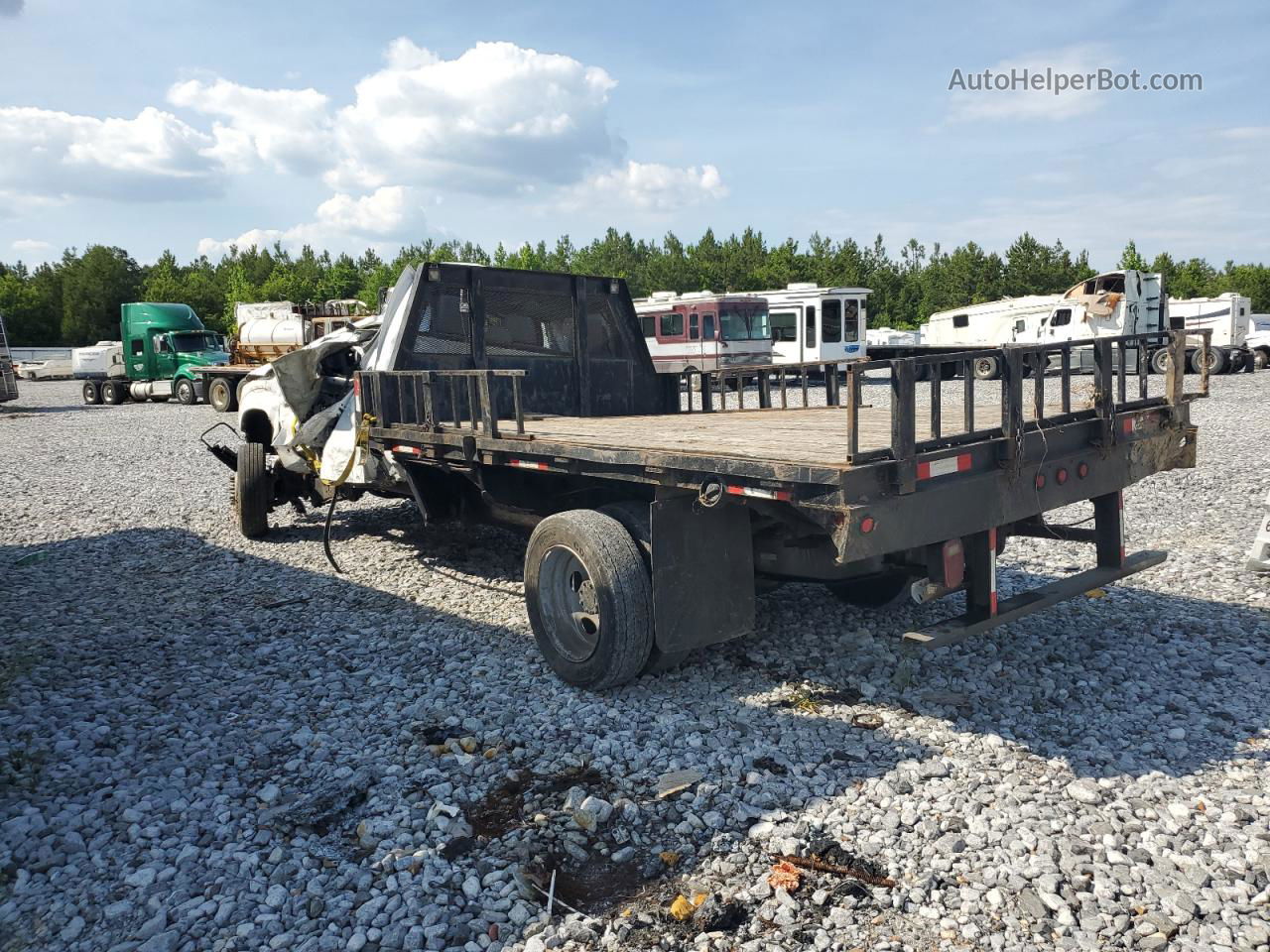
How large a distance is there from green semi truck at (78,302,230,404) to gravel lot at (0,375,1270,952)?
82.8 feet

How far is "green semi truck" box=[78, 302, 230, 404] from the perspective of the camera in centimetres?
2989

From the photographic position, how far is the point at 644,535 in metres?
4.66

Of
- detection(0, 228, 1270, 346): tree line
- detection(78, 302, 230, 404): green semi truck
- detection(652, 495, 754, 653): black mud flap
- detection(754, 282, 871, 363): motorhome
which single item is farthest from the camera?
detection(0, 228, 1270, 346): tree line

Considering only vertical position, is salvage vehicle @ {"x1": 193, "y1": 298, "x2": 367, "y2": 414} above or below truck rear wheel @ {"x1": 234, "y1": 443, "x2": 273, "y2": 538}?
above

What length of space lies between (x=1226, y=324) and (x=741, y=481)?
2976 centimetres

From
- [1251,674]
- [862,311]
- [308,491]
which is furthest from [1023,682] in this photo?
[862,311]

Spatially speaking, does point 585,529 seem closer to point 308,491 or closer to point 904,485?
point 904,485

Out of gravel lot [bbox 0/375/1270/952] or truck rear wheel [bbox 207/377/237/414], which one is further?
truck rear wheel [bbox 207/377/237/414]

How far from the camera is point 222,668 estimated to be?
5.38 meters

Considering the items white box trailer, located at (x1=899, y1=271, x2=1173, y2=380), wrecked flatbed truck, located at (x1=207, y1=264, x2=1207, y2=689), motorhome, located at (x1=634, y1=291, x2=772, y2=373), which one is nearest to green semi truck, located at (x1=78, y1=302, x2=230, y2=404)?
motorhome, located at (x1=634, y1=291, x2=772, y2=373)

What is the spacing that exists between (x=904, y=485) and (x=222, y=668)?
12.9 ft

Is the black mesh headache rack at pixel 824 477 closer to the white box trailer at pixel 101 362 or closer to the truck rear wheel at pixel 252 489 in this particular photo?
the truck rear wheel at pixel 252 489

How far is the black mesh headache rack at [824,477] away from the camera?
12.0ft

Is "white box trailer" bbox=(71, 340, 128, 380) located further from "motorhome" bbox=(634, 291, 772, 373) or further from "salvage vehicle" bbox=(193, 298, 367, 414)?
"motorhome" bbox=(634, 291, 772, 373)
